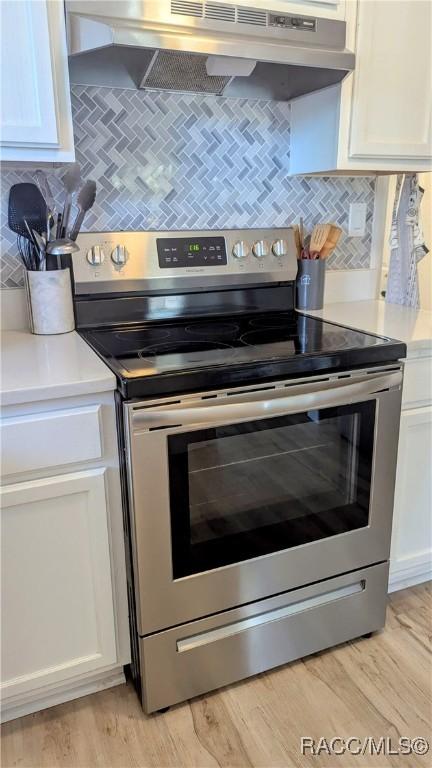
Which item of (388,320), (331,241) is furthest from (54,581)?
(331,241)

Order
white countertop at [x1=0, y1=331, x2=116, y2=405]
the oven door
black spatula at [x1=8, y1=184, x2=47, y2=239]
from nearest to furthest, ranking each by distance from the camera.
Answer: white countertop at [x1=0, y1=331, x2=116, y2=405], the oven door, black spatula at [x1=8, y1=184, x2=47, y2=239]

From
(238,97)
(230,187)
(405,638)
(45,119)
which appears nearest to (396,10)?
(238,97)

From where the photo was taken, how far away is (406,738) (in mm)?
1365

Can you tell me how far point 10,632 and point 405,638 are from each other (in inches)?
45.1

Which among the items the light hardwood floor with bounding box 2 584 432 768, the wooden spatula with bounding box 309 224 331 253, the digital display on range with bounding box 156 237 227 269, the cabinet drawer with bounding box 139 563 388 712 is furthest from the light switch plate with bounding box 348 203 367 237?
the light hardwood floor with bounding box 2 584 432 768

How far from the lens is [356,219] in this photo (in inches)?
82.1

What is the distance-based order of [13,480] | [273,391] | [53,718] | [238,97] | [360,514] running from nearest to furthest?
1. [13,480]
2. [273,391]
3. [53,718]
4. [360,514]
5. [238,97]

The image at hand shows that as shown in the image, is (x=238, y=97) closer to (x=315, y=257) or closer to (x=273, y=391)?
(x=315, y=257)

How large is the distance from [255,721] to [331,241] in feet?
4.83

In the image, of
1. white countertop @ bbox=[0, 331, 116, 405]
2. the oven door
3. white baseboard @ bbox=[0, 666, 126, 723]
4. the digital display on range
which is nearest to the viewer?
white countertop @ bbox=[0, 331, 116, 405]

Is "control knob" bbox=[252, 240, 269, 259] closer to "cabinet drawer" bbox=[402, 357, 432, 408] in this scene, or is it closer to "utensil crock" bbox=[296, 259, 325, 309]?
"utensil crock" bbox=[296, 259, 325, 309]

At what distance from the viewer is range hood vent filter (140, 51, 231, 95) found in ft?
4.69

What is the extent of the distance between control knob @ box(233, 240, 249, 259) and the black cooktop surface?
21 cm

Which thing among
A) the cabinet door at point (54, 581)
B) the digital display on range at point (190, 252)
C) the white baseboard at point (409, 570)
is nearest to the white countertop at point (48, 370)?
the cabinet door at point (54, 581)
